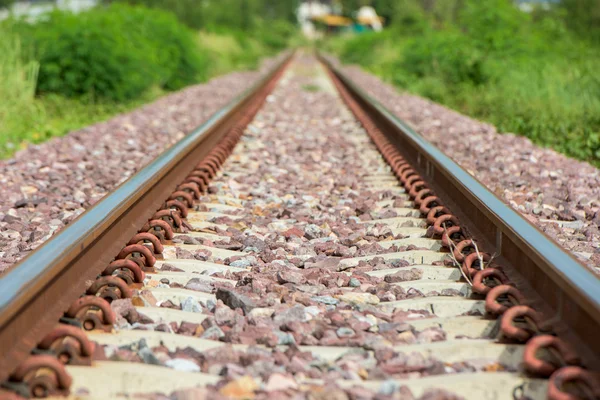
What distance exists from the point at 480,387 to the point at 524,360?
0.60 feet

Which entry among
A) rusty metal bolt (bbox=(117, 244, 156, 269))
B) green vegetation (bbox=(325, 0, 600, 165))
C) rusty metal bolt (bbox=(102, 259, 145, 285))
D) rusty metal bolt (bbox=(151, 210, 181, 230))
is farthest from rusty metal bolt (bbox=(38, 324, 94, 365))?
green vegetation (bbox=(325, 0, 600, 165))

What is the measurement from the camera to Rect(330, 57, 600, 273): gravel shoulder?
4.72m

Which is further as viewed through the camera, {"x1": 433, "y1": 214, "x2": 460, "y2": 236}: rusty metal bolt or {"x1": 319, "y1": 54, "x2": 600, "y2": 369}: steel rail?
{"x1": 433, "y1": 214, "x2": 460, "y2": 236}: rusty metal bolt

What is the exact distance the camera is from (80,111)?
1137cm

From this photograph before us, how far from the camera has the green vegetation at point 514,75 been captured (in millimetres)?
9297

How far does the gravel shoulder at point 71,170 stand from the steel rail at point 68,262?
51 centimetres

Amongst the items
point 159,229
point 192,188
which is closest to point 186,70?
point 192,188

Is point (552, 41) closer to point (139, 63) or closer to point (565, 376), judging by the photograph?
point (139, 63)

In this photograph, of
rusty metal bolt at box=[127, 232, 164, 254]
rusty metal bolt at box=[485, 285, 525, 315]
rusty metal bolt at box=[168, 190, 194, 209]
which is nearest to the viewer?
rusty metal bolt at box=[485, 285, 525, 315]

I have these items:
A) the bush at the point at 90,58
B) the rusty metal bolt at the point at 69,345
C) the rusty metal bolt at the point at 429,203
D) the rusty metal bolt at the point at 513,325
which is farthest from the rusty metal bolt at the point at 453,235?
the bush at the point at 90,58

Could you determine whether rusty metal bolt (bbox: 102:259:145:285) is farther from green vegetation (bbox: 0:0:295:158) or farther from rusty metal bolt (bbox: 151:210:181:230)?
green vegetation (bbox: 0:0:295:158)

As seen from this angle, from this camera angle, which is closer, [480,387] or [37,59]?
[480,387]

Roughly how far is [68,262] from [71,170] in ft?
12.3

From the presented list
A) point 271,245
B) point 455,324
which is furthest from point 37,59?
point 455,324
